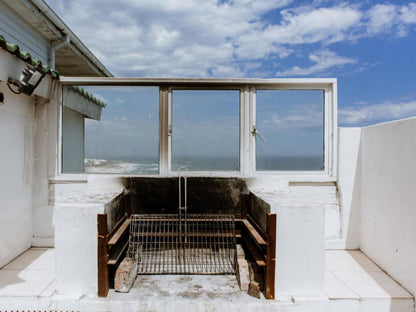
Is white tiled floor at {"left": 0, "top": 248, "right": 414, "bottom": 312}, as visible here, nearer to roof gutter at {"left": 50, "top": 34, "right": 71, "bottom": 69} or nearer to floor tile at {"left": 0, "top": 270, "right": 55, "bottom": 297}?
floor tile at {"left": 0, "top": 270, "right": 55, "bottom": 297}

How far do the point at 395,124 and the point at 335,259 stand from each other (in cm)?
199

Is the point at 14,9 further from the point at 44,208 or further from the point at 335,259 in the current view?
the point at 335,259

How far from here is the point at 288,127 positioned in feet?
14.7

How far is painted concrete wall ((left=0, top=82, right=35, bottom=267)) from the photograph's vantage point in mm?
3678

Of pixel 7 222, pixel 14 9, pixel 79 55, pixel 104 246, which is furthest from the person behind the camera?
pixel 79 55

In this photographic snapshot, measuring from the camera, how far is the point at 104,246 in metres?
→ 2.80

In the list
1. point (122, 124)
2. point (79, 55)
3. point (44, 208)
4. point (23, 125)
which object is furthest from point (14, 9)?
point (44, 208)

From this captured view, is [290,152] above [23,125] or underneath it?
underneath

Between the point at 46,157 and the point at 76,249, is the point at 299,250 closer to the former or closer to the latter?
the point at 76,249

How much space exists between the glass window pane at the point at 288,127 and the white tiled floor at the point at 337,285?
1541 millimetres

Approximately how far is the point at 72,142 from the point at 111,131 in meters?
0.67

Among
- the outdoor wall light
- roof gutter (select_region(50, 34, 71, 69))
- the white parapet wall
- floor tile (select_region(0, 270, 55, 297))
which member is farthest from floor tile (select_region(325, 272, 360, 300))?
roof gutter (select_region(50, 34, 71, 69))

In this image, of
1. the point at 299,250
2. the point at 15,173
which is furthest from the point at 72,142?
the point at 299,250

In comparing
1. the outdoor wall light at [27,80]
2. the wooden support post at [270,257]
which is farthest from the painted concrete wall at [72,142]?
the wooden support post at [270,257]
